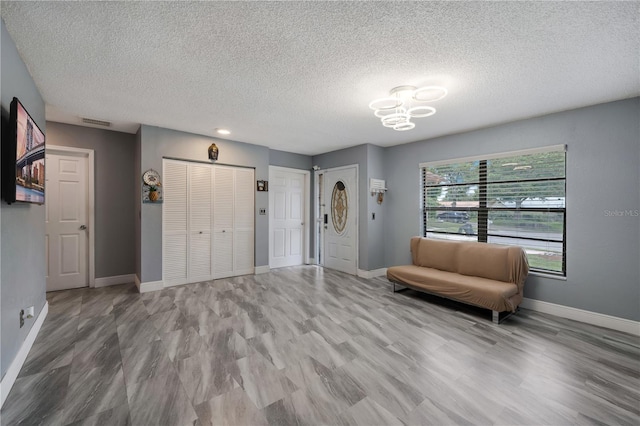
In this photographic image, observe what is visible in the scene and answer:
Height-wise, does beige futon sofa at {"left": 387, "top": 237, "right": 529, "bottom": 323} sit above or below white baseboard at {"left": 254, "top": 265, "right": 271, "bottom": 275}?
above

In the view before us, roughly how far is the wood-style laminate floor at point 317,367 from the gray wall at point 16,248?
33cm

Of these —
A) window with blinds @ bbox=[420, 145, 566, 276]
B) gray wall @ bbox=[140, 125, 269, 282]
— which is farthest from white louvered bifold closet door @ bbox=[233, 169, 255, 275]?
window with blinds @ bbox=[420, 145, 566, 276]

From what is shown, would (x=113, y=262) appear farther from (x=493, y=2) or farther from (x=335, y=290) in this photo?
(x=493, y=2)

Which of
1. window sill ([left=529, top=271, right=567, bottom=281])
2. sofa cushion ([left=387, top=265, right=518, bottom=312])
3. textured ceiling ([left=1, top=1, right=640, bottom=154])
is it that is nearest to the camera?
textured ceiling ([left=1, top=1, right=640, bottom=154])

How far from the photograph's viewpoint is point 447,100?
299 centimetres

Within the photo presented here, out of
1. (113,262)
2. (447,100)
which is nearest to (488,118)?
(447,100)

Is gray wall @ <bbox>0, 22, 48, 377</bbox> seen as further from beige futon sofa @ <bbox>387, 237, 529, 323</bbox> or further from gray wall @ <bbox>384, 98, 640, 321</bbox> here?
gray wall @ <bbox>384, 98, 640, 321</bbox>

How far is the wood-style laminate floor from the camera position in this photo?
169 cm

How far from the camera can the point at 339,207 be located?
5590 mm

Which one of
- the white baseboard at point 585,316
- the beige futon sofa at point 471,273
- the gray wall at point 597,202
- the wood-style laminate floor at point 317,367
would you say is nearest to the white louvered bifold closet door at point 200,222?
the wood-style laminate floor at point 317,367

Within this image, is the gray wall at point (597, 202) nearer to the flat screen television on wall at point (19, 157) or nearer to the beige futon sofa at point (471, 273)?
the beige futon sofa at point (471, 273)

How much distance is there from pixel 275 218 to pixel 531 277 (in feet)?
14.2

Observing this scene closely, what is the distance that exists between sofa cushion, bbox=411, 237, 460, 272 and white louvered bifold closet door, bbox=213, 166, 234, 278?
3.24 metres

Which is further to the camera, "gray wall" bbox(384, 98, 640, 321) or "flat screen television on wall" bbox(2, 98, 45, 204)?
"gray wall" bbox(384, 98, 640, 321)
